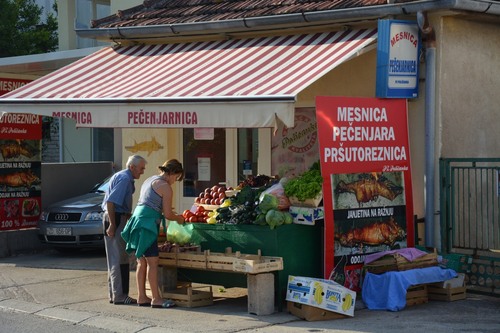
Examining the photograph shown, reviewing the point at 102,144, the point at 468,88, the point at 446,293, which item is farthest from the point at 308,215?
the point at 102,144

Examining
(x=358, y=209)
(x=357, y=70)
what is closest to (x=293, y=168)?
(x=357, y=70)

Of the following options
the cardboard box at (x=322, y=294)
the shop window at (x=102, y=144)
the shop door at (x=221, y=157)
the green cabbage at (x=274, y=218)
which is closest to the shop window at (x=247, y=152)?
the shop door at (x=221, y=157)

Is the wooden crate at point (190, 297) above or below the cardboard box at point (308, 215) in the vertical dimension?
below

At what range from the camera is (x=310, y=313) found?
9.77 metres

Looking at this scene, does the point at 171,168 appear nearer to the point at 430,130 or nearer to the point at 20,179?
the point at 430,130

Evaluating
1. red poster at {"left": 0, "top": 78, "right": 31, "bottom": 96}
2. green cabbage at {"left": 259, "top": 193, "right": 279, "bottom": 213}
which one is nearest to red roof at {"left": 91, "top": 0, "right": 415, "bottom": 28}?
red poster at {"left": 0, "top": 78, "right": 31, "bottom": 96}

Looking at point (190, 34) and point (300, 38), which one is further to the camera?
point (190, 34)

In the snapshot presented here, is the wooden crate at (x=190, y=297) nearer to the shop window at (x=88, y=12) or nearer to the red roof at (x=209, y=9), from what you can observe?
the red roof at (x=209, y=9)

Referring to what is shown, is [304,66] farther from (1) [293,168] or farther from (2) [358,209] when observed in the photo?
(1) [293,168]

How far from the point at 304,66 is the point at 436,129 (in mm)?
1860

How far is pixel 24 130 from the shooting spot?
53.5 feet

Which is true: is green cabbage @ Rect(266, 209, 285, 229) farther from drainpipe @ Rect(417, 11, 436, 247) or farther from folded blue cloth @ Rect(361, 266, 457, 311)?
drainpipe @ Rect(417, 11, 436, 247)

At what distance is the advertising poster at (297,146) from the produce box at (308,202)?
2.50 metres

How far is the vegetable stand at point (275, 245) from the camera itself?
1027 cm
